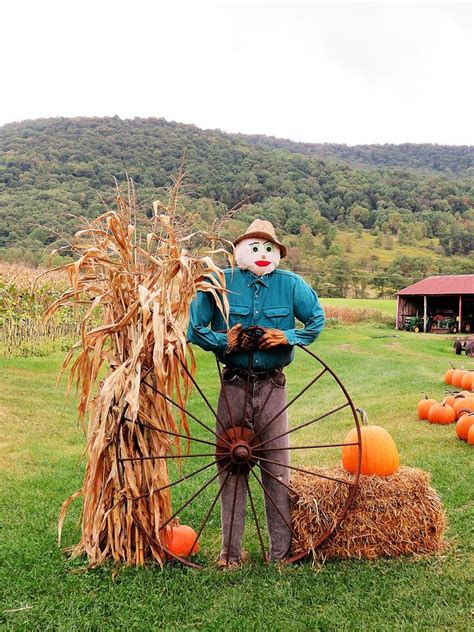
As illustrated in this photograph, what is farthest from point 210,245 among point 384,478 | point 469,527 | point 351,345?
point 351,345

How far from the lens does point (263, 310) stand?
3969 mm

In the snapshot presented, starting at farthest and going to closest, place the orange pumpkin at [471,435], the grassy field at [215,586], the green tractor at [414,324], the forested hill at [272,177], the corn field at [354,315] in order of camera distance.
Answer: the forested hill at [272,177]
the corn field at [354,315]
the green tractor at [414,324]
the orange pumpkin at [471,435]
the grassy field at [215,586]

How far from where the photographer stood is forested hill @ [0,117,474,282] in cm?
6300

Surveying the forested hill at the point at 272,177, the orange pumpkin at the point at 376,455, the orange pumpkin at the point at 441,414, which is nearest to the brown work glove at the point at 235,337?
the orange pumpkin at the point at 376,455

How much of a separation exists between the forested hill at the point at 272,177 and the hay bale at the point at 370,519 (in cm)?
5109

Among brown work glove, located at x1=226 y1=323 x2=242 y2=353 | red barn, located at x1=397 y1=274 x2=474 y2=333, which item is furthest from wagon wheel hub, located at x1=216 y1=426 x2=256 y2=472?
red barn, located at x1=397 y1=274 x2=474 y2=333

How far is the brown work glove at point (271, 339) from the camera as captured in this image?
3742 millimetres

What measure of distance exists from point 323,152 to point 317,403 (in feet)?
429

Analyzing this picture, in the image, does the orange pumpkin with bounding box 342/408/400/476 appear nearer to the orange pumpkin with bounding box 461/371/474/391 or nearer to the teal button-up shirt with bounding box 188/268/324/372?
the teal button-up shirt with bounding box 188/268/324/372

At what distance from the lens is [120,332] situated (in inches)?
156

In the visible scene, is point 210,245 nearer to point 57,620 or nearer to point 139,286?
point 139,286

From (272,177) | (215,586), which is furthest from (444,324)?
(272,177)

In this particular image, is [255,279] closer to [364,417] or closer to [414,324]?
[364,417]

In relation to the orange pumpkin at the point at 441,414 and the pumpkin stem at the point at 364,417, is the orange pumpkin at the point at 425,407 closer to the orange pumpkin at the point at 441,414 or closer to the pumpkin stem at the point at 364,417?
the orange pumpkin at the point at 441,414
